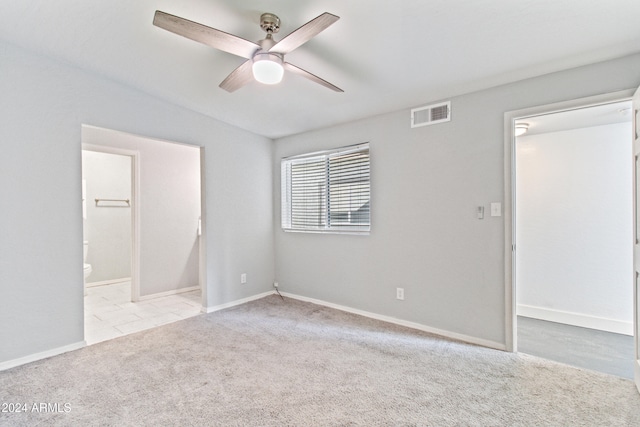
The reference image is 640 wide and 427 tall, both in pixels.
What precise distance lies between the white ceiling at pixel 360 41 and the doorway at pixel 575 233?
3.01ft

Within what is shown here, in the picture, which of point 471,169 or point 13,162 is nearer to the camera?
point 13,162

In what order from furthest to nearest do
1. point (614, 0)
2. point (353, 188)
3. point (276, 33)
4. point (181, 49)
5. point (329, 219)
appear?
point (329, 219) < point (353, 188) < point (181, 49) < point (276, 33) < point (614, 0)

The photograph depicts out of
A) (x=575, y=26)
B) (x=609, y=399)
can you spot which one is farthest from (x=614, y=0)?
(x=609, y=399)

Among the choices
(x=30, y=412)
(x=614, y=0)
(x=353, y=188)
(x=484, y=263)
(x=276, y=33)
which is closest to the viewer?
(x=614, y=0)

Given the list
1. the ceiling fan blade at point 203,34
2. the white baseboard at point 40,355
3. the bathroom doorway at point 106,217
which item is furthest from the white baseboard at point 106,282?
the ceiling fan blade at point 203,34

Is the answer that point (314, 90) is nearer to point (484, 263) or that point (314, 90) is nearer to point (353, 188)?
point (353, 188)

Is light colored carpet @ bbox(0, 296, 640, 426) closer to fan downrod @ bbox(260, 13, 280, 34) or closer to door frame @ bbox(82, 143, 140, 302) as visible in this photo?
door frame @ bbox(82, 143, 140, 302)

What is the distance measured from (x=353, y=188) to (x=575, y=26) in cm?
228

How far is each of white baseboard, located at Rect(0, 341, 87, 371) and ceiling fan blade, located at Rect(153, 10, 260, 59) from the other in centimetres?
278

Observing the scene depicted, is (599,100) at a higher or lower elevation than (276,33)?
lower

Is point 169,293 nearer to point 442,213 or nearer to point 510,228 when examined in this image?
point 442,213

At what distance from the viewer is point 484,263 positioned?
8.71 ft

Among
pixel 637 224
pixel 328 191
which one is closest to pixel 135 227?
pixel 328 191

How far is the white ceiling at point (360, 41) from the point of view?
1787 millimetres
